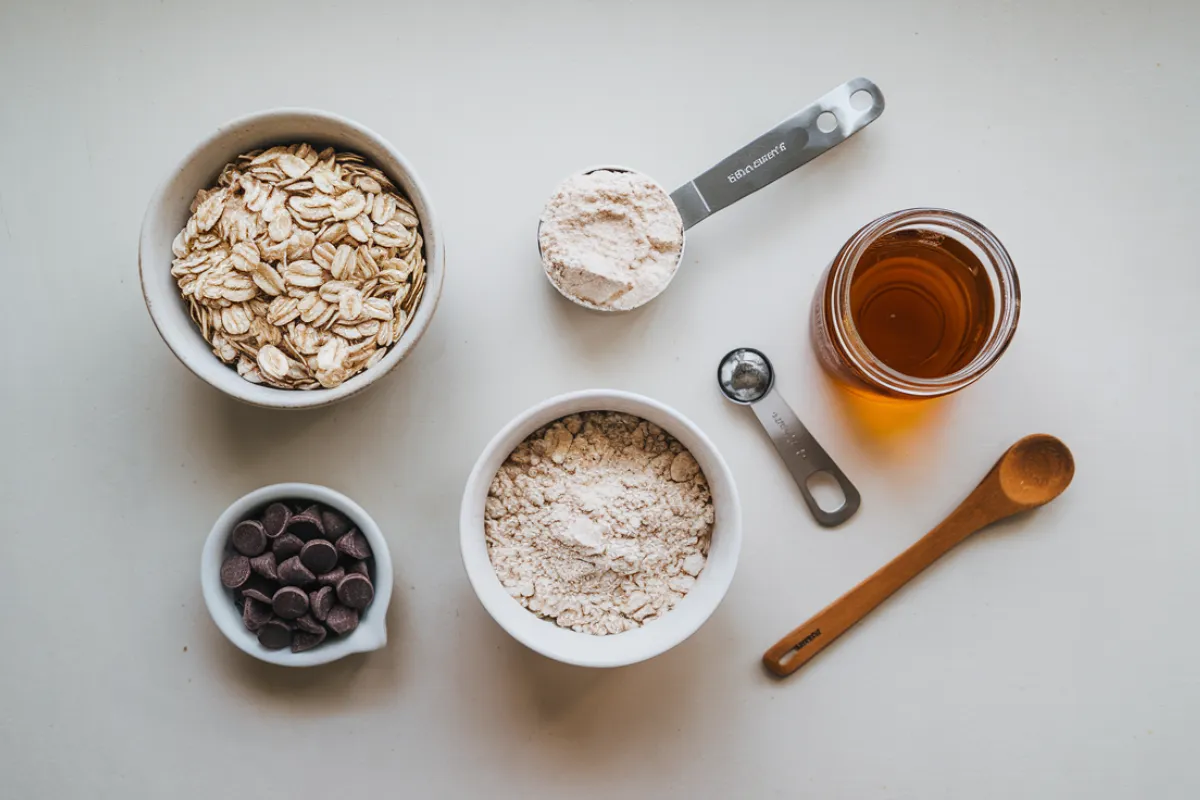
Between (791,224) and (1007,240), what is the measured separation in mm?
286

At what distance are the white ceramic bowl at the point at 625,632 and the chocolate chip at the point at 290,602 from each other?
198mm

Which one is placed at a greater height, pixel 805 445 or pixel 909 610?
pixel 805 445

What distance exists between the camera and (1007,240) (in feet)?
3.34

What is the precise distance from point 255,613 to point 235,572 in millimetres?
53

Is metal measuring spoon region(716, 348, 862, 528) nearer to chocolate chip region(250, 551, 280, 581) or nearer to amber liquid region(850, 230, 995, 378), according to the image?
amber liquid region(850, 230, 995, 378)

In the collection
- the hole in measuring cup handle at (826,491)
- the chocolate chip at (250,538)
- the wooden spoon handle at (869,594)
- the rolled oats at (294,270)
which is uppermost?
the rolled oats at (294,270)

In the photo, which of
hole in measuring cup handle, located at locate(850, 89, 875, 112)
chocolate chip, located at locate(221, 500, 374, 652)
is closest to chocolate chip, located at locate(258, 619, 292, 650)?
chocolate chip, located at locate(221, 500, 374, 652)

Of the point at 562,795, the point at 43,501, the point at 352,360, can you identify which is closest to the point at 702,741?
the point at 562,795

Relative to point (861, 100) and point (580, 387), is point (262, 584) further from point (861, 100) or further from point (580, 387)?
point (861, 100)

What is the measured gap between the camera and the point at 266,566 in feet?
2.90

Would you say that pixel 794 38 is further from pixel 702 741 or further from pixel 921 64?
pixel 702 741

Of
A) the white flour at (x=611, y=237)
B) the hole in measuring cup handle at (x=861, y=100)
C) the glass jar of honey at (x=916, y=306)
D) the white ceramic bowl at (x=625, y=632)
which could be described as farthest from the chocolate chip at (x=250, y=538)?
the hole in measuring cup handle at (x=861, y=100)

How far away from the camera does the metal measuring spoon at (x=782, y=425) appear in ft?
3.23

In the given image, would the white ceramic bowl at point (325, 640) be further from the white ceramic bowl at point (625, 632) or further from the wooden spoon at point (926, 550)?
the wooden spoon at point (926, 550)
